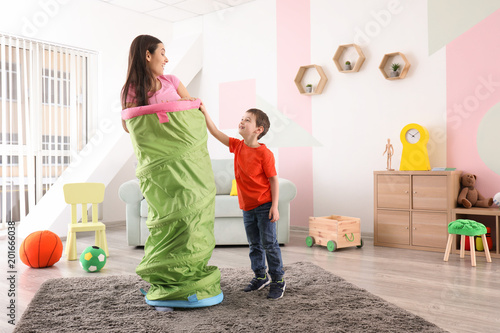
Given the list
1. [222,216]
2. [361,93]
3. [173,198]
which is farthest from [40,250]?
[361,93]

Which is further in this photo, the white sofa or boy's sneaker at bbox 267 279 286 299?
the white sofa

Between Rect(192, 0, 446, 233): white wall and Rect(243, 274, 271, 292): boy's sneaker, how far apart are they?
2.14 meters

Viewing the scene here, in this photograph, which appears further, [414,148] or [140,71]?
[414,148]

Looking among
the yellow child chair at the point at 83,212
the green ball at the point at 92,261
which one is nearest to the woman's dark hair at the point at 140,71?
the green ball at the point at 92,261

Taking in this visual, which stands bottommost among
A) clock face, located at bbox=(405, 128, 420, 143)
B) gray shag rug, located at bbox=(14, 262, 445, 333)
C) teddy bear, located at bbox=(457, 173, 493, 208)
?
gray shag rug, located at bbox=(14, 262, 445, 333)

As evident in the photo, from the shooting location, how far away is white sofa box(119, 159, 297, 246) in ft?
13.0

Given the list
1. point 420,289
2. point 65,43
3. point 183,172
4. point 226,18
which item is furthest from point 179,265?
point 226,18

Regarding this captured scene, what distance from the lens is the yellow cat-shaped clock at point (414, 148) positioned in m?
3.97

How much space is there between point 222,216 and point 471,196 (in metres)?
2.13

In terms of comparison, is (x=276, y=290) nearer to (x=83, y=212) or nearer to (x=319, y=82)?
(x=83, y=212)

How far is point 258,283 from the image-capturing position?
8.41ft

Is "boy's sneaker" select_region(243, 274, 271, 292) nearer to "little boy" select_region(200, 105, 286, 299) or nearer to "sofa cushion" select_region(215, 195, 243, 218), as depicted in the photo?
"little boy" select_region(200, 105, 286, 299)

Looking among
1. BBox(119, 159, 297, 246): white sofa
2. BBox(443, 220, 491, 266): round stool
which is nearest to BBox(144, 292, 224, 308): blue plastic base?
BBox(119, 159, 297, 246): white sofa

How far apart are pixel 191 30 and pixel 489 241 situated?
424 centimetres
